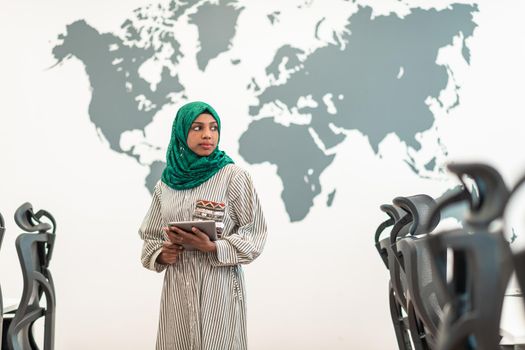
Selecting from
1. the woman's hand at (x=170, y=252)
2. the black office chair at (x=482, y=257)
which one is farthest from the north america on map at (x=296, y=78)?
the black office chair at (x=482, y=257)

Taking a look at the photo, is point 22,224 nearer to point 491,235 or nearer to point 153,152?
point 491,235

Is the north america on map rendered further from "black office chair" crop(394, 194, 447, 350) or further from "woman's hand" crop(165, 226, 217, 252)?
"black office chair" crop(394, 194, 447, 350)

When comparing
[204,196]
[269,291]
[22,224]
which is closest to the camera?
[22,224]

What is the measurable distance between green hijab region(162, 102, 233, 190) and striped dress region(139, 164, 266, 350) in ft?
0.09

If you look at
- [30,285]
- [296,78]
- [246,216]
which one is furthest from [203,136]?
[296,78]

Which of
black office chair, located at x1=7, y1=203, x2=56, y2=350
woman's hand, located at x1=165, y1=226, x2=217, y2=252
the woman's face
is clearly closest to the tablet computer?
woman's hand, located at x1=165, y1=226, x2=217, y2=252

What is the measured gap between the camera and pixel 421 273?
158 centimetres

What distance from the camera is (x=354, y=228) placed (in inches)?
157

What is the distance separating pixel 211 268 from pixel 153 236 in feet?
0.99

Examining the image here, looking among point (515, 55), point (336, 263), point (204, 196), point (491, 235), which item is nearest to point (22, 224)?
point (204, 196)

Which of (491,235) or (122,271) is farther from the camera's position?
(122,271)

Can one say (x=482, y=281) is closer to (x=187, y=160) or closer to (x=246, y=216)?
(x=246, y=216)

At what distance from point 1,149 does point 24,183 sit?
25 centimetres

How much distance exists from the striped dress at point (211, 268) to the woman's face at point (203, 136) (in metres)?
0.10
